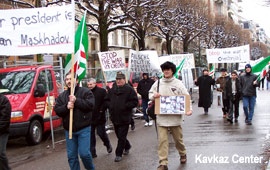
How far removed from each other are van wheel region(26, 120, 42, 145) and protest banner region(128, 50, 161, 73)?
4.43m

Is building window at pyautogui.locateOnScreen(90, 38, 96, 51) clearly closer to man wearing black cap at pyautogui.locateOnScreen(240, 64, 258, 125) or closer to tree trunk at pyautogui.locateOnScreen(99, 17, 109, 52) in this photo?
tree trunk at pyautogui.locateOnScreen(99, 17, 109, 52)

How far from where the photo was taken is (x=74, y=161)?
223 inches

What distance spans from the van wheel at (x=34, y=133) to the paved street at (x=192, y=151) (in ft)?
0.55

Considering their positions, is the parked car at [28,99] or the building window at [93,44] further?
the building window at [93,44]

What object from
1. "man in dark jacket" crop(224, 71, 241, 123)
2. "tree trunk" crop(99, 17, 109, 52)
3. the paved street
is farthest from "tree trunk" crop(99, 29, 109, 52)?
"man in dark jacket" crop(224, 71, 241, 123)

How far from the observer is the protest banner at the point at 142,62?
13.4 meters

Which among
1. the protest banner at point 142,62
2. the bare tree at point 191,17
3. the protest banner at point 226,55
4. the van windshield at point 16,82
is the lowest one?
the van windshield at point 16,82

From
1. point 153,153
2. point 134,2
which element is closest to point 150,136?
point 153,153

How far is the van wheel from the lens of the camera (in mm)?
9529

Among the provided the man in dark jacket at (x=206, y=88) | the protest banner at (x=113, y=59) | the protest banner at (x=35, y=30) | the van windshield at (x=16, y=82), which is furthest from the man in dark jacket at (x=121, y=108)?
the man in dark jacket at (x=206, y=88)

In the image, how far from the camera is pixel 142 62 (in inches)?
550

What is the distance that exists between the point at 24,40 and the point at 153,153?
363 centimetres

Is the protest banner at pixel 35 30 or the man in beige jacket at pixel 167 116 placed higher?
the protest banner at pixel 35 30

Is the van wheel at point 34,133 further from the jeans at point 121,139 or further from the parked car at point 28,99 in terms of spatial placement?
the jeans at point 121,139
